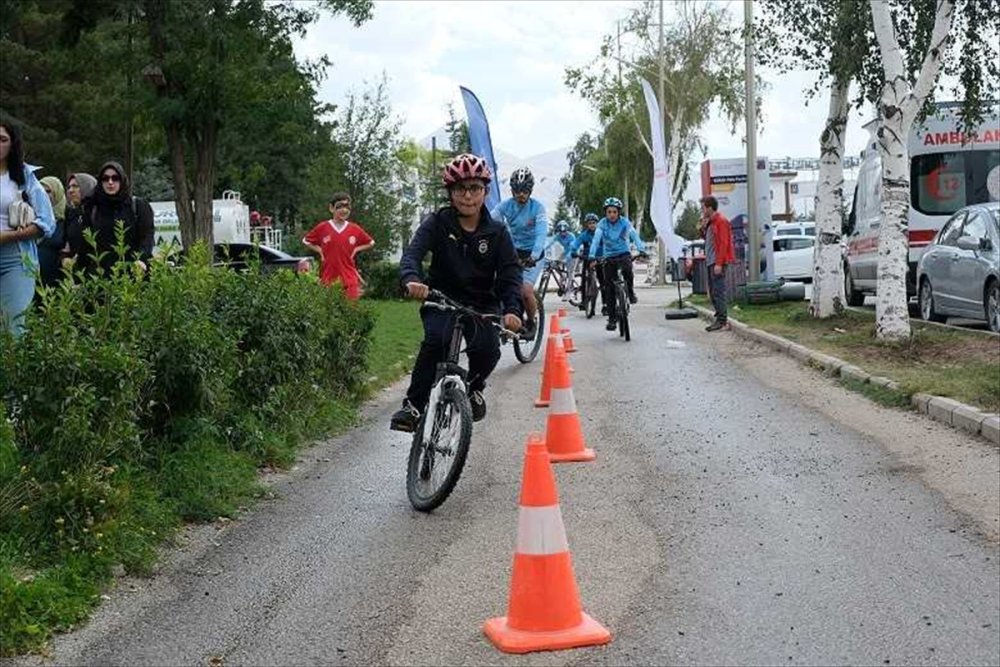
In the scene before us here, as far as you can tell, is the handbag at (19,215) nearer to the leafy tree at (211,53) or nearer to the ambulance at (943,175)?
the ambulance at (943,175)

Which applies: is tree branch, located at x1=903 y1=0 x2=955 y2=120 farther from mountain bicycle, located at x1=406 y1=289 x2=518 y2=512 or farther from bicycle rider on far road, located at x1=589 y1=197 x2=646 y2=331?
mountain bicycle, located at x1=406 y1=289 x2=518 y2=512

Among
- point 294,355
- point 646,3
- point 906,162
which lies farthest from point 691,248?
point 294,355

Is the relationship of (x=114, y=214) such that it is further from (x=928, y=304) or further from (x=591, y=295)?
(x=591, y=295)

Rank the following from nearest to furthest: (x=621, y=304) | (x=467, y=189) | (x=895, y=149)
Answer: (x=467, y=189), (x=895, y=149), (x=621, y=304)

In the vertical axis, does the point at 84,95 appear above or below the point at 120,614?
above

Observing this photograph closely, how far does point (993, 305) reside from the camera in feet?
52.1

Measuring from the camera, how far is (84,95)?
4894 cm

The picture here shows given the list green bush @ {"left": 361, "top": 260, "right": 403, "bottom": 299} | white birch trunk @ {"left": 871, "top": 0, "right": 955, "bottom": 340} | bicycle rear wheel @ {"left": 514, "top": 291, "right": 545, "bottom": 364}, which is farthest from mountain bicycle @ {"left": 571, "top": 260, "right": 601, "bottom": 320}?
green bush @ {"left": 361, "top": 260, "right": 403, "bottom": 299}

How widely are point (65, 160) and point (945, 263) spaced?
136ft

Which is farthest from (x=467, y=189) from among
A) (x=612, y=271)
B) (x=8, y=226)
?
(x=612, y=271)

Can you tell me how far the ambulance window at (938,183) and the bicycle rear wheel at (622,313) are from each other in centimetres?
638

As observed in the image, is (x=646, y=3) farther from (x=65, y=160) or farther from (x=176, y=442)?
(x=176, y=442)

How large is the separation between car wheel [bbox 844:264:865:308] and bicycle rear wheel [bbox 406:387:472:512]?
1754cm

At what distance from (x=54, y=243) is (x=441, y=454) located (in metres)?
4.29
